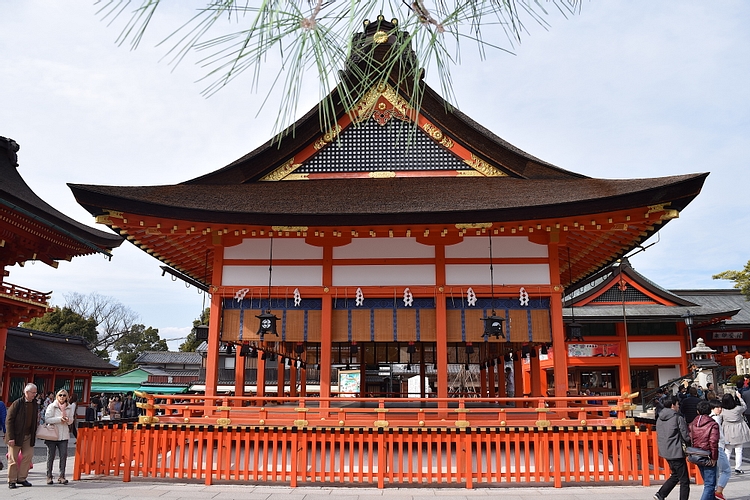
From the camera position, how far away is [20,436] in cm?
849

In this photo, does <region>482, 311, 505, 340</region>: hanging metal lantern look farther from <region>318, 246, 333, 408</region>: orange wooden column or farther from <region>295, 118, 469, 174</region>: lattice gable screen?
<region>295, 118, 469, 174</region>: lattice gable screen

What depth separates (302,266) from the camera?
11.0 m

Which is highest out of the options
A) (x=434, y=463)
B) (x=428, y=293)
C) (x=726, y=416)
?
(x=428, y=293)

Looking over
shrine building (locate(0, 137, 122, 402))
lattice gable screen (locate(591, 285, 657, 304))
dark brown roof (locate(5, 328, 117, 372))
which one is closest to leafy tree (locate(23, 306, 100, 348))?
dark brown roof (locate(5, 328, 117, 372))

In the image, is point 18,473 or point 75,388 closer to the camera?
point 18,473

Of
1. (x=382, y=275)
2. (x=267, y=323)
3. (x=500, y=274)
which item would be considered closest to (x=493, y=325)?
(x=500, y=274)

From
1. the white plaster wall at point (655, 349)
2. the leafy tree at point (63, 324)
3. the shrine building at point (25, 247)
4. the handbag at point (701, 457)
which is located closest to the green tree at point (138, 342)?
the leafy tree at point (63, 324)

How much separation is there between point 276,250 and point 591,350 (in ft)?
60.7

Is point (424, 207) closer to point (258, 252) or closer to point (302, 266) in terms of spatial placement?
point (302, 266)

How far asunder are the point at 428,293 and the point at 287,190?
3765 millimetres

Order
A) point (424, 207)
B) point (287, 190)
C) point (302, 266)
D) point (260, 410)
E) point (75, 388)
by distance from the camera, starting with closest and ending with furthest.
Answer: point (260, 410), point (424, 207), point (302, 266), point (287, 190), point (75, 388)

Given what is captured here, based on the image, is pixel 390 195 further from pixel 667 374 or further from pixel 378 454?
pixel 667 374

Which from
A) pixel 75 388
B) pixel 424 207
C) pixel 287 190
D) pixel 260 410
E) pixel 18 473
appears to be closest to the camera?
pixel 18 473

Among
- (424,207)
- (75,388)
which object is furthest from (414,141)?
(75,388)
